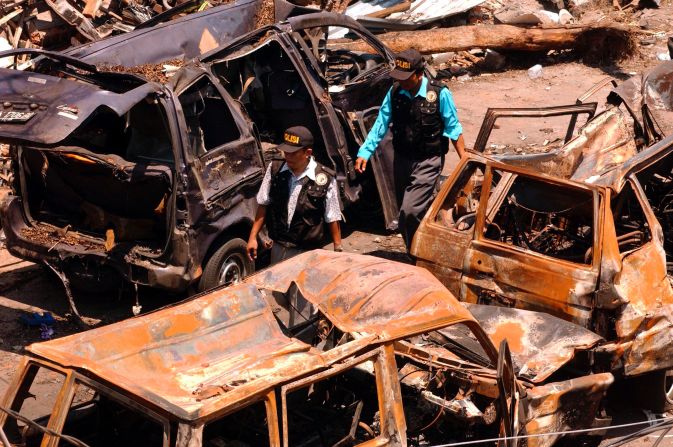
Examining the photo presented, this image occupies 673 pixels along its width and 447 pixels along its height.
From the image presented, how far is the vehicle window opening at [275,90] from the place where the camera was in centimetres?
933

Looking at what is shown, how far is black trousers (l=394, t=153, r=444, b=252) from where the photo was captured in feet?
28.0

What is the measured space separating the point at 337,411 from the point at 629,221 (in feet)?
12.0

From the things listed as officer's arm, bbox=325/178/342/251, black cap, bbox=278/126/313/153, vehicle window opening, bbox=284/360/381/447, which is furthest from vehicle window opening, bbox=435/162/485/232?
vehicle window opening, bbox=284/360/381/447

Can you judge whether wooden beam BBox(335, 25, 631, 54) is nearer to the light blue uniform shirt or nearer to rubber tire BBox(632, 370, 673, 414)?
the light blue uniform shirt

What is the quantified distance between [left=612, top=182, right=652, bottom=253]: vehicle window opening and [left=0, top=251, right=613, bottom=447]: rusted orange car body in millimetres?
1321

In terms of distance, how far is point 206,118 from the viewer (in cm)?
844

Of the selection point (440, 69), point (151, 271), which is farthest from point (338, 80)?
point (440, 69)

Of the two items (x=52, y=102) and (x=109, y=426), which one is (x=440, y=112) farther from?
(x=109, y=426)

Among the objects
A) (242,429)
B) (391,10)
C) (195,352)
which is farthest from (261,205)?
(391,10)

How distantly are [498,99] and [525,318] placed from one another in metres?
7.80

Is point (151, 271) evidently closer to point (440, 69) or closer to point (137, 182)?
point (137, 182)

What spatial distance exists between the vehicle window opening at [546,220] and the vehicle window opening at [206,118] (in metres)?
2.32

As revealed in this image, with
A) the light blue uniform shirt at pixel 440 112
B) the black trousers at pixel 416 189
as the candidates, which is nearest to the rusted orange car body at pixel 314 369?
the black trousers at pixel 416 189

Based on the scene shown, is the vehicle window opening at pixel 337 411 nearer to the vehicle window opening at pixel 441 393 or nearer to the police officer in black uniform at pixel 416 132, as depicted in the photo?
the vehicle window opening at pixel 441 393
